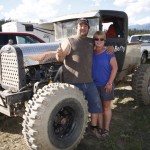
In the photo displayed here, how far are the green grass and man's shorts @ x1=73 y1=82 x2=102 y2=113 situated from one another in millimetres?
529

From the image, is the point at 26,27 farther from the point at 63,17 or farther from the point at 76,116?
the point at 76,116

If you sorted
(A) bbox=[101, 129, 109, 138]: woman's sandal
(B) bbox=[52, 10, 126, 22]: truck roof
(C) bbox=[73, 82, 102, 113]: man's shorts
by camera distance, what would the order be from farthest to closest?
(B) bbox=[52, 10, 126, 22]: truck roof
(A) bbox=[101, 129, 109, 138]: woman's sandal
(C) bbox=[73, 82, 102, 113]: man's shorts

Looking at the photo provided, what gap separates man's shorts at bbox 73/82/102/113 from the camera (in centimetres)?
423

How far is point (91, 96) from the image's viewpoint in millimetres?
4312

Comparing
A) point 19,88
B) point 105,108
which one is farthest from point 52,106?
point 105,108

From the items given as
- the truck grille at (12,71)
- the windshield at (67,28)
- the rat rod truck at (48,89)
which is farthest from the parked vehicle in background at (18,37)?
the truck grille at (12,71)

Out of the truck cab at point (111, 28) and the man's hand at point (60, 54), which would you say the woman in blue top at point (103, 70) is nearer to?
the man's hand at point (60, 54)

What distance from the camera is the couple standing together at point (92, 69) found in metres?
4.07

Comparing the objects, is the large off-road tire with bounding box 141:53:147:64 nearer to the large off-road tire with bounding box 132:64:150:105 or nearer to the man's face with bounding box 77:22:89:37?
the large off-road tire with bounding box 132:64:150:105

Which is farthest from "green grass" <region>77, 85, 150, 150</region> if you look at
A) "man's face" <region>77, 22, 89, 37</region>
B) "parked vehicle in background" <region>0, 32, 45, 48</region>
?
"parked vehicle in background" <region>0, 32, 45, 48</region>

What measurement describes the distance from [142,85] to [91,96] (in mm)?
2113

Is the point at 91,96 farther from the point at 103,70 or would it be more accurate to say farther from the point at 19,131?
the point at 19,131

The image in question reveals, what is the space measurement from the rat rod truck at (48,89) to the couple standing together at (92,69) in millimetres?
230

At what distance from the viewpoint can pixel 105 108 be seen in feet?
15.1
